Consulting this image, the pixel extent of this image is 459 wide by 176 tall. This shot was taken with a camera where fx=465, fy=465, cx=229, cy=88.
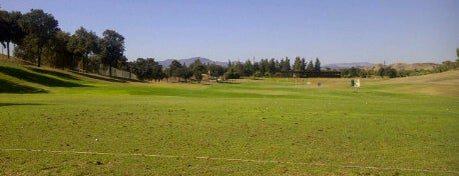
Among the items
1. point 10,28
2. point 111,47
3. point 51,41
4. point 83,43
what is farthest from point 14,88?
point 111,47

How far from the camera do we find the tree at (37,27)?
103500 millimetres

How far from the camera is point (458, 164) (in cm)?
1233

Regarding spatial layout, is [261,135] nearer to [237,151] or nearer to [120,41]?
[237,151]

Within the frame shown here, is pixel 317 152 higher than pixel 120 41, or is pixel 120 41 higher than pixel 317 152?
pixel 120 41

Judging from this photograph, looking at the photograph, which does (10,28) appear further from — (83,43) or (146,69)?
(146,69)

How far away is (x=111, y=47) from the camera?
431ft

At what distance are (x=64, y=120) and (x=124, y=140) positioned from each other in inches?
300

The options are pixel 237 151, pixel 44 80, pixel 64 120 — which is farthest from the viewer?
pixel 44 80

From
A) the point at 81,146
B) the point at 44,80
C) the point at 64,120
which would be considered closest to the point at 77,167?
the point at 81,146

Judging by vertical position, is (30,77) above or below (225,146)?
above

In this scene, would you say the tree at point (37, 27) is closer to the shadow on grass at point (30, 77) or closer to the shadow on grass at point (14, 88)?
the shadow on grass at point (30, 77)

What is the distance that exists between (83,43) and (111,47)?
946 centimetres

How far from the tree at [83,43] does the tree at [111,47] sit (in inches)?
90.3

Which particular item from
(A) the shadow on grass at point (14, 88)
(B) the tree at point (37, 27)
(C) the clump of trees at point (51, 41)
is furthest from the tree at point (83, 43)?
(A) the shadow on grass at point (14, 88)
